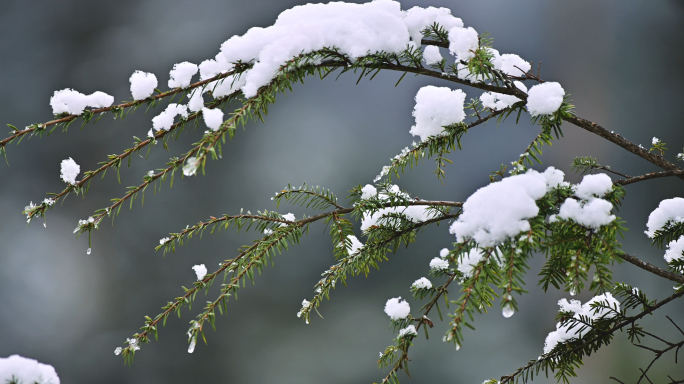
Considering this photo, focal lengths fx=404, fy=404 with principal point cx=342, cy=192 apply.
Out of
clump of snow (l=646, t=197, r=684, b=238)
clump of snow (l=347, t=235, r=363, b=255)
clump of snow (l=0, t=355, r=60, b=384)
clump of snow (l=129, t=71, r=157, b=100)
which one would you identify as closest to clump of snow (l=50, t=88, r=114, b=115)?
clump of snow (l=129, t=71, r=157, b=100)

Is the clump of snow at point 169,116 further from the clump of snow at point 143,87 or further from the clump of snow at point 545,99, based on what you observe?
the clump of snow at point 545,99

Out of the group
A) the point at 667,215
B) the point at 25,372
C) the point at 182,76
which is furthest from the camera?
the point at 667,215

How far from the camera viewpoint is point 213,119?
270 millimetres

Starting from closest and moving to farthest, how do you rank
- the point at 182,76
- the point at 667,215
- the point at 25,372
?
the point at 25,372 → the point at 182,76 → the point at 667,215

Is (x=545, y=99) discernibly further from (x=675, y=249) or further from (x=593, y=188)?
(x=675, y=249)

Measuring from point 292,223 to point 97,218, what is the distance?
0.17 meters

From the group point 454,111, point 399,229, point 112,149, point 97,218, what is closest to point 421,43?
point 454,111

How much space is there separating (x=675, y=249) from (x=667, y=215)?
0.23 feet

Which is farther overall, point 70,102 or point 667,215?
point 667,215

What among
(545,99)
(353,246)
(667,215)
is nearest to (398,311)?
(353,246)

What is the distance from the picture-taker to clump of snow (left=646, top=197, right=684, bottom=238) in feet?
1.43

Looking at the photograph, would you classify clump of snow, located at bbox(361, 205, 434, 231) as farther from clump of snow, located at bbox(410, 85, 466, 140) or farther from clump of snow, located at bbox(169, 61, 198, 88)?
clump of snow, located at bbox(169, 61, 198, 88)

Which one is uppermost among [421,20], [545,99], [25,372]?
[421,20]

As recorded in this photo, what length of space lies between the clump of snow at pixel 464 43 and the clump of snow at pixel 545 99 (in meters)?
0.06
